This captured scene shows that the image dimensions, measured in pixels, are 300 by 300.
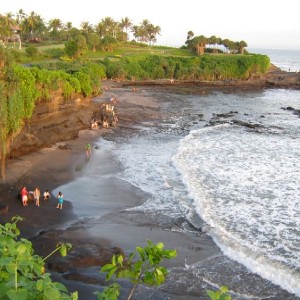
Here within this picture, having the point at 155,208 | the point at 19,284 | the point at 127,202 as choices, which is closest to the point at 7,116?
the point at 127,202

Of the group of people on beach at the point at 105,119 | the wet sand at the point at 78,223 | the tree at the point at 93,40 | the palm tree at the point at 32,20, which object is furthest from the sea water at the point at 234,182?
the palm tree at the point at 32,20

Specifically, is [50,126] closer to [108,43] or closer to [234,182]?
[234,182]

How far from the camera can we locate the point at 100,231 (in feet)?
57.3

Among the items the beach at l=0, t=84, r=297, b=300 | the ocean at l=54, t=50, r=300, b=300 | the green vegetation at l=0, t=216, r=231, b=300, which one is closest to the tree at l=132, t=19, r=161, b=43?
the ocean at l=54, t=50, r=300, b=300

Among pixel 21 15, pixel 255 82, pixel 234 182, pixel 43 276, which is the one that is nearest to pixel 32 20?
pixel 21 15

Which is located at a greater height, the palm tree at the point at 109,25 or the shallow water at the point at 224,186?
the palm tree at the point at 109,25

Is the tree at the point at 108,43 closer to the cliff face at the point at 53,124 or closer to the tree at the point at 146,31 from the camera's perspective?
the tree at the point at 146,31

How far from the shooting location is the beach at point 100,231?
13.4 meters

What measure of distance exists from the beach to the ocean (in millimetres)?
348

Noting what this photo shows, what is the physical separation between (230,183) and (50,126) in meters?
15.5

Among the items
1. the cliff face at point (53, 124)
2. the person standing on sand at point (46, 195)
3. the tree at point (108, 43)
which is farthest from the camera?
the tree at point (108, 43)

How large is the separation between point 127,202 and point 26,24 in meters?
86.0

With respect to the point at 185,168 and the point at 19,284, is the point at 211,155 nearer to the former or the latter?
the point at 185,168

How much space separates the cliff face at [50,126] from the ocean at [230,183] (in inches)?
121
